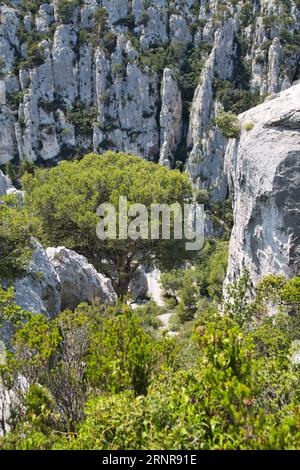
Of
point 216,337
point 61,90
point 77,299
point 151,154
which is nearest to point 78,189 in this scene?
point 77,299

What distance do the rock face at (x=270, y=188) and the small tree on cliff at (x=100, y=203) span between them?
4117 mm

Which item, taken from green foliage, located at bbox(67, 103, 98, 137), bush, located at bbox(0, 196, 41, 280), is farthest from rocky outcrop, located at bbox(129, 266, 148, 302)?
green foliage, located at bbox(67, 103, 98, 137)

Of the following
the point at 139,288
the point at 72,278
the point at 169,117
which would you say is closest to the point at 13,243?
the point at 72,278

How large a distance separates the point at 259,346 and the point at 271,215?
722 centimetres

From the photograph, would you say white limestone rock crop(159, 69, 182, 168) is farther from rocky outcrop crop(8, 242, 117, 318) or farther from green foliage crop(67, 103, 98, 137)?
rocky outcrop crop(8, 242, 117, 318)

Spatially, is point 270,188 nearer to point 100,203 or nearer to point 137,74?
point 100,203

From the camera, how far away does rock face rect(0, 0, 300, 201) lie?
67250 mm

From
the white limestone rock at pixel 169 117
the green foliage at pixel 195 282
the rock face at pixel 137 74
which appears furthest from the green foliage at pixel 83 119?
the green foliage at pixel 195 282

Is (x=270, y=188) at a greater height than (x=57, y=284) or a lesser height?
greater

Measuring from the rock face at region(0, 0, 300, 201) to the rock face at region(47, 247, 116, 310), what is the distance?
49.5m

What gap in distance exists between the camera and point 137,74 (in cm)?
7138

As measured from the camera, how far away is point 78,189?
20.2 meters

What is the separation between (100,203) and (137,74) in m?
58.6
